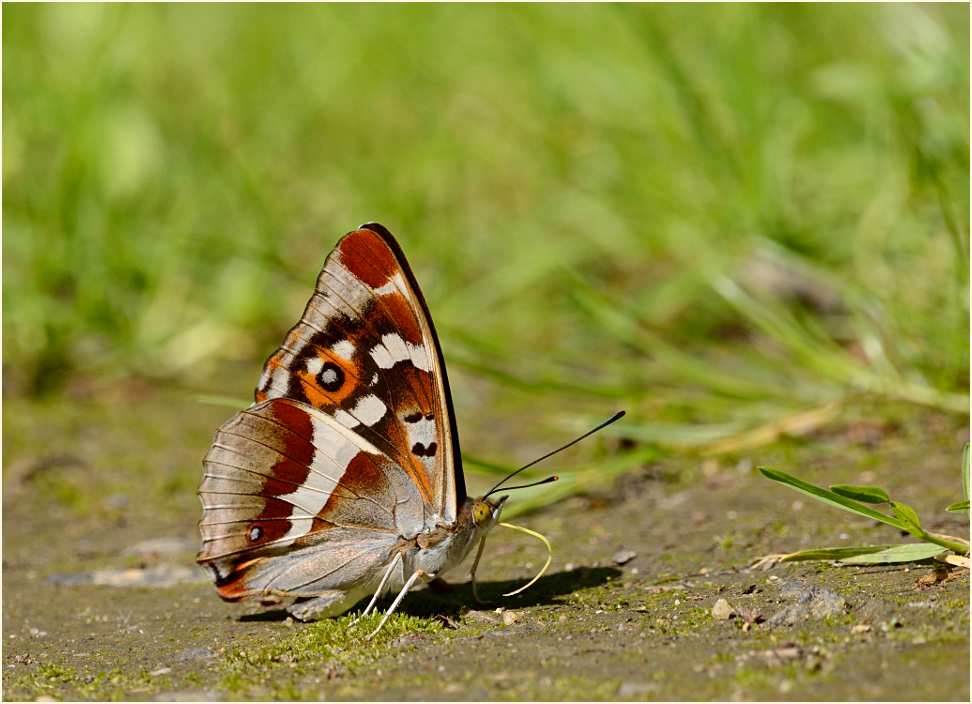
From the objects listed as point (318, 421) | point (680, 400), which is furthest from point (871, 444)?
point (318, 421)

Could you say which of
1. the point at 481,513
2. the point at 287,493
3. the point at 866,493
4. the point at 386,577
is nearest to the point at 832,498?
the point at 866,493

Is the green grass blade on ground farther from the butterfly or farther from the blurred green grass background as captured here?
the blurred green grass background

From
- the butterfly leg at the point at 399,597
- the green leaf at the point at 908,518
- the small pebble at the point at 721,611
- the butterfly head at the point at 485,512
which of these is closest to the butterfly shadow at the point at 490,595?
the butterfly leg at the point at 399,597

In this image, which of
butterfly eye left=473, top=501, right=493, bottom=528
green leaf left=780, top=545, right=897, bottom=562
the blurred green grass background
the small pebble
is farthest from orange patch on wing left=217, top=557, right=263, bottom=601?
green leaf left=780, top=545, right=897, bottom=562

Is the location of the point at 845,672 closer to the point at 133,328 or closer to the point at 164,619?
the point at 164,619

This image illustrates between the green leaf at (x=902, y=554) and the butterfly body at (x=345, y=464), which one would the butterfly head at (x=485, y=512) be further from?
the green leaf at (x=902, y=554)
